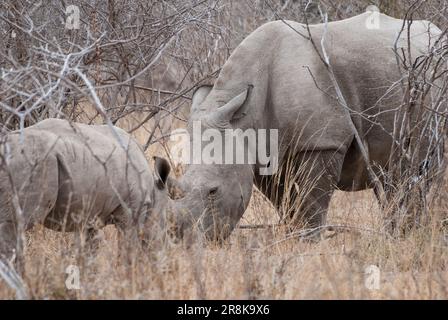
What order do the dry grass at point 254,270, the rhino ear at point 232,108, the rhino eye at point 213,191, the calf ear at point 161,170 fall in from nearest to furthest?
the dry grass at point 254,270 < the calf ear at point 161,170 < the rhino eye at point 213,191 < the rhino ear at point 232,108

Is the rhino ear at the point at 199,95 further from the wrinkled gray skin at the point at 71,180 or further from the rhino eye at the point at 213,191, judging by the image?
the wrinkled gray skin at the point at 71,180

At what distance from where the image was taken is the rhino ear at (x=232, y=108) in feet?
23.5

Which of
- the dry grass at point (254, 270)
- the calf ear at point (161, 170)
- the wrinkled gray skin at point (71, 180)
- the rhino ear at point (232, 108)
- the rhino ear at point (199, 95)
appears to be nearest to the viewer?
the dry grass at point (254, 270)

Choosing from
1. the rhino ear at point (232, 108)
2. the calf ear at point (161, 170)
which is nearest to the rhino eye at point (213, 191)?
the rhino ear at point (232, 108)

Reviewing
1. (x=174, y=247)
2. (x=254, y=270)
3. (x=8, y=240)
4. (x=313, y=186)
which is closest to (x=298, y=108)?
(x=313, y=186)

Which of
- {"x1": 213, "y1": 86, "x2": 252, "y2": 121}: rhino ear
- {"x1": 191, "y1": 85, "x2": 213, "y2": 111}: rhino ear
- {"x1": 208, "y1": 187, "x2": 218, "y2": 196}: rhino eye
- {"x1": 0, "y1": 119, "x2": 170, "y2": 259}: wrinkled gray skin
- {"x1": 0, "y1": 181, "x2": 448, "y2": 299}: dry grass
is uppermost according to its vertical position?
{"x1": 191, "y1": 85, "x2": 213, "y2": 111}: rhino ear

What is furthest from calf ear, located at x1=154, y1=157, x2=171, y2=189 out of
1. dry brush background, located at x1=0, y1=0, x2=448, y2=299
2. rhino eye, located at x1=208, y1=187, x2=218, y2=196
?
rhino eye, located at x1=208, y1=187, x2=218, y2=196

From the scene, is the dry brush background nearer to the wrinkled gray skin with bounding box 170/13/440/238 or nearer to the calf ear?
the wrinkled gray skin with bounding box 170/13/440/238

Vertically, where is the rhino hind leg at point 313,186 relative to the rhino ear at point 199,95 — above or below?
below

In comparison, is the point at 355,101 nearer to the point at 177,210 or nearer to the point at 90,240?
the point at 177,210

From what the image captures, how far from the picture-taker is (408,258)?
6.02 meters

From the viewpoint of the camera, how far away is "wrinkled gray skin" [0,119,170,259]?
16.6ft

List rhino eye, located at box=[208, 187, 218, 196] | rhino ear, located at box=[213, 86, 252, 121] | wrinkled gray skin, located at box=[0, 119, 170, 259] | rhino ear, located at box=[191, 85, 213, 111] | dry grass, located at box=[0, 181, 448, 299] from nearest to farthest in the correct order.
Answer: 1. dry grass, located at box=[0, 181, 448, 299]
2. wrinkled gray skin, located at box=[0, 119, 170, 259]
3. rhino eye, located at box=[208, 187, 218, 196]
4. rhino ear, located at box=[213, 86, 252, 121]
5. rhino ear, located at box=[191, 85, 213, 111]
